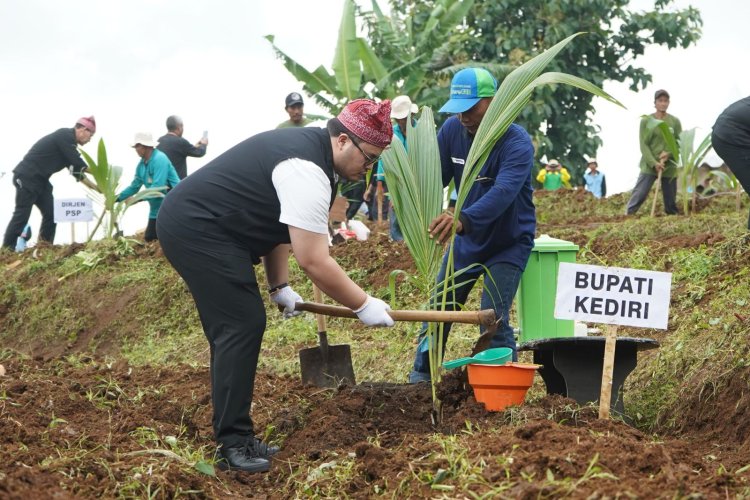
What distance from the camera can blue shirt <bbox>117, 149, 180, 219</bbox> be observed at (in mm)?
11375

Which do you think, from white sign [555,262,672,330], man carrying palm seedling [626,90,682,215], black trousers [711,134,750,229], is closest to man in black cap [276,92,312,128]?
man carrying palm seedling [626,90,682,215]

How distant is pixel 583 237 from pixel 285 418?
5.58 m

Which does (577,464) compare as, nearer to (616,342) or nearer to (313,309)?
(616,342)

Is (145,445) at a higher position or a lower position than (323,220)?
lower

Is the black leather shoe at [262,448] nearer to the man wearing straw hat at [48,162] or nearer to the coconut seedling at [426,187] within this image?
the coconut seedling at [426,187]

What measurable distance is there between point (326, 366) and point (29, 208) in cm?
830

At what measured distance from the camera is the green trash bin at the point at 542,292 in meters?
5.98

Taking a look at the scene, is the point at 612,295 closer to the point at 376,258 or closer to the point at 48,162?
the point at 376,258

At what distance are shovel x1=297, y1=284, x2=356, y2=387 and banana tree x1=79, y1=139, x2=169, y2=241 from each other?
6323 mm

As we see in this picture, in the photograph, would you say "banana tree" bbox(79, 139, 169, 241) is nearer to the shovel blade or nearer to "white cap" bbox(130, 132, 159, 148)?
"white cap" bbox(130, 132, 159, 148)

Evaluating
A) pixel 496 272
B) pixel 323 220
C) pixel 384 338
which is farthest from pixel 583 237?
pixel 323 220

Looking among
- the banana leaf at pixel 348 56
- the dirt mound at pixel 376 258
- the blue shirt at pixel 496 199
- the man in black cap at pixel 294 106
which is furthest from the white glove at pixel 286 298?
the banana leaf at pixel 348 56

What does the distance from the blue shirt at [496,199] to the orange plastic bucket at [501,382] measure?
0.70m

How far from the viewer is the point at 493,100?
439 cm
